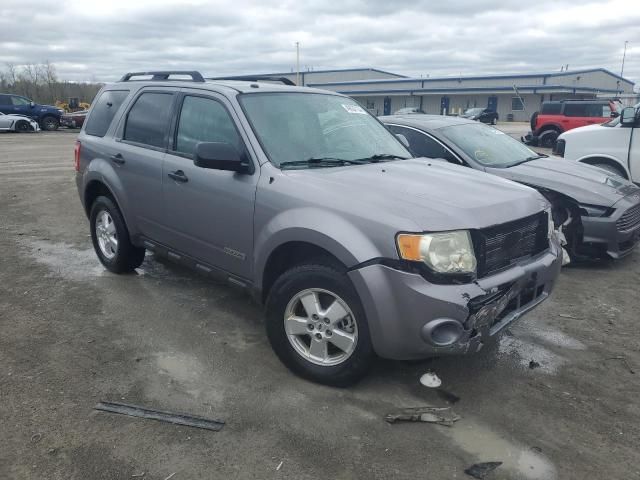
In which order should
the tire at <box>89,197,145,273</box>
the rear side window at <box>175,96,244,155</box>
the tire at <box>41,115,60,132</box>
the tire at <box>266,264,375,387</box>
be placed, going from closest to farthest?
the tire at <box>266,264,375,387</box> → the rear side window at <box>175,96,244,155</box> → the tire at <box>89,197,145,273</box> → the tire at <box>41,115,60,132</box>

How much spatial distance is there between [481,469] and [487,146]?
461 centimetres

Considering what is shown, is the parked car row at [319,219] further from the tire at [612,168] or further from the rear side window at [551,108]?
the rear side window at [551,108]

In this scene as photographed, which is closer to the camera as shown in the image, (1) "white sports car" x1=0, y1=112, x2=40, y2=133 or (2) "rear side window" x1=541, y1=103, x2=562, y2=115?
(2) "rear side window" x1=541, y1=103, x2=562, y2=115

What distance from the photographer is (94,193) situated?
5.52 meters

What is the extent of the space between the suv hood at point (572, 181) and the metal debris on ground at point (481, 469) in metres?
3.85

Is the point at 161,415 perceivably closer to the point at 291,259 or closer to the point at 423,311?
the point at 291,259

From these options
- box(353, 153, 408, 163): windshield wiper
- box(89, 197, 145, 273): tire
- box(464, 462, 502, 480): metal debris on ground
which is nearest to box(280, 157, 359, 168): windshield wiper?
box(353, 153, 408, 163): windshield wiper

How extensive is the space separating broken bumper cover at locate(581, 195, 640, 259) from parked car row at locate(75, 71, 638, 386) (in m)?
2.14

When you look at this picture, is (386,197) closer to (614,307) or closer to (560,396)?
(560,396)

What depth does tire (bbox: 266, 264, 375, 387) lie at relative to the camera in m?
3.12

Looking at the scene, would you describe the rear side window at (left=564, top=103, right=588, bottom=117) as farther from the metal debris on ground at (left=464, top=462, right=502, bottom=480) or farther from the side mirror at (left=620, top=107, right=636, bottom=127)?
the metal debris on ground at (left=464, top=462, right=502, bottom=480)

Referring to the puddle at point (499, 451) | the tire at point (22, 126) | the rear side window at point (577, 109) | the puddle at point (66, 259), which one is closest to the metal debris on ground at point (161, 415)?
the puddle at point (499, 451)

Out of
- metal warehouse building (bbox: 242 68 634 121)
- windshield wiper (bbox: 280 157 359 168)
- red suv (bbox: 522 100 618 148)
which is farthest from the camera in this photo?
metal warehouse building (bbox: 242 68 634 121)

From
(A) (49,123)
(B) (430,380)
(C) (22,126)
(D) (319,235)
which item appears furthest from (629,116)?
(A) (49,123)
